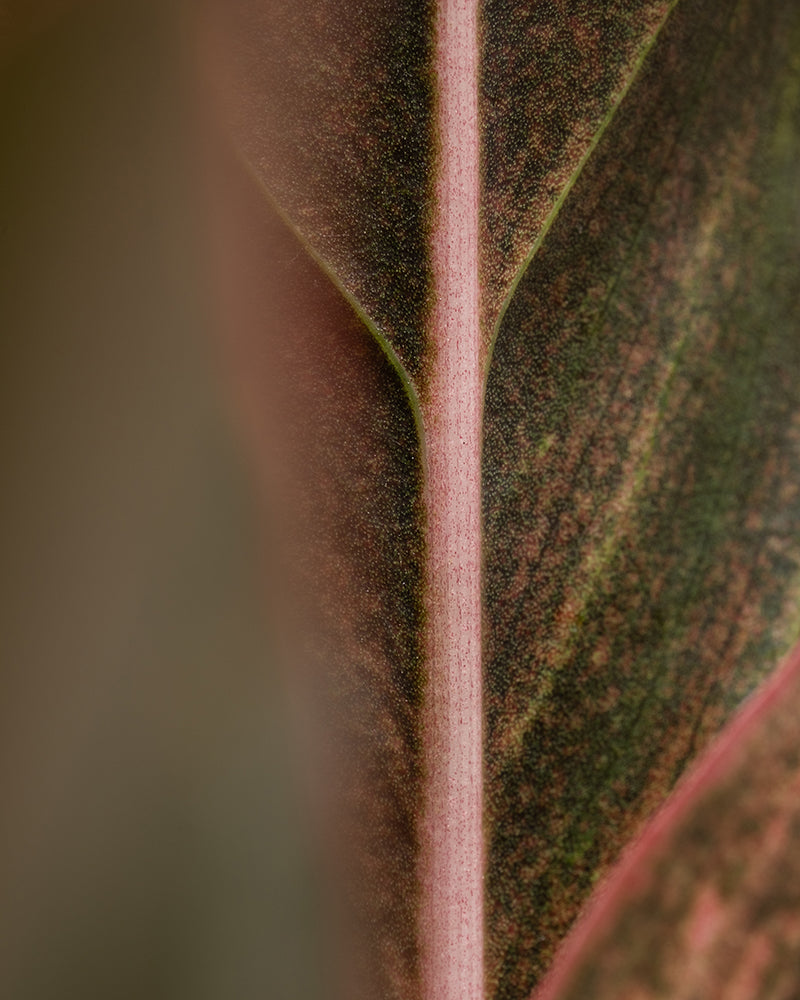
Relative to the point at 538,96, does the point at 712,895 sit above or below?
below

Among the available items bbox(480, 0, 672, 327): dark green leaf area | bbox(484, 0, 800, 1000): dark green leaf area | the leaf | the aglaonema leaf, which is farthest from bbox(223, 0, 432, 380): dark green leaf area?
the leaf

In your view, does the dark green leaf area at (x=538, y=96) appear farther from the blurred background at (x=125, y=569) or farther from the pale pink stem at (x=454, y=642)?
the blurred background at (x=125, y=569)

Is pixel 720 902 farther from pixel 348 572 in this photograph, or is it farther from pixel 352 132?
pixel 352 132

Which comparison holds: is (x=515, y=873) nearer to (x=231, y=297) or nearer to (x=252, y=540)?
(x=252, y=540)

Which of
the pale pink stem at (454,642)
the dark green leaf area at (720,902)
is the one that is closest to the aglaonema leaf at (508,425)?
the pale pink stem at (454,642)

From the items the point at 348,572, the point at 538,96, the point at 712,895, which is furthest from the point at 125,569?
the point at 712,895

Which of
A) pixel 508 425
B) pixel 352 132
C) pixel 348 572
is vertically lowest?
pixel 348 572

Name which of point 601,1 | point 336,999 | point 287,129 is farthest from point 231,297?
point 336,999

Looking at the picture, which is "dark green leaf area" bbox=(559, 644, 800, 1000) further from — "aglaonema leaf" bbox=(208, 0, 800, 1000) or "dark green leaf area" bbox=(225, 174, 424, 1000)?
"dark green leaf area" bbox=(225, 174, 424, 1000)
